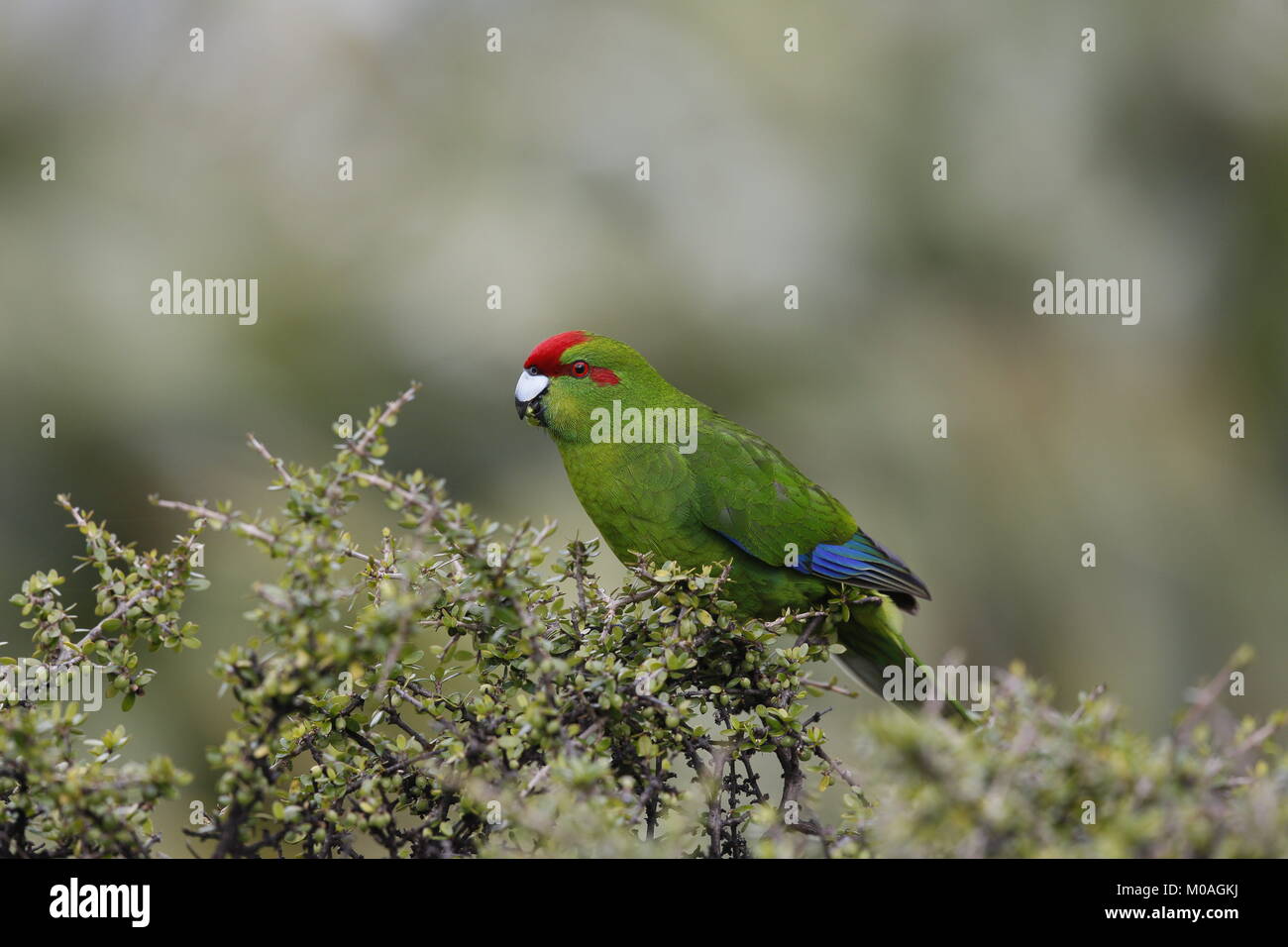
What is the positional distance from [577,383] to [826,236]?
9.82 feet

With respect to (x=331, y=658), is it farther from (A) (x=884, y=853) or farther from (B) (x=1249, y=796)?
(B) (x=1249, y=796)

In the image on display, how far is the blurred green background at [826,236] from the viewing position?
5.22 meters

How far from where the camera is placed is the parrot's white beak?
300cm

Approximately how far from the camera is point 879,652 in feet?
9.80

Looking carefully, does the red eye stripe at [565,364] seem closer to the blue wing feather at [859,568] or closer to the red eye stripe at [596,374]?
the red eye stripe at [596,374]

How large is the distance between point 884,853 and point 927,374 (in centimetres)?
461

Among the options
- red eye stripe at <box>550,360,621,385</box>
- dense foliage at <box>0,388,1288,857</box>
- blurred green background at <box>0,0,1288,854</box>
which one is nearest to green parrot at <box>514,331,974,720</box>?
red eye stripe at <box>550,360,621,385</box>

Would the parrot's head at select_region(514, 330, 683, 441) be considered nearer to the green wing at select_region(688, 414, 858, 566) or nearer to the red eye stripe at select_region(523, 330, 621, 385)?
the red eye stripe at select_region(523, 330, 621, 385)

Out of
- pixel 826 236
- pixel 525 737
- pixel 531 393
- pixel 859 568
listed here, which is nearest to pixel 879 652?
pixel 859 568

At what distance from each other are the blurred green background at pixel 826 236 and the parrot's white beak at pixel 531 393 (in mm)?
2114

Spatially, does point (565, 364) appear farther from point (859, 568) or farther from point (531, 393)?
point (859, 568)

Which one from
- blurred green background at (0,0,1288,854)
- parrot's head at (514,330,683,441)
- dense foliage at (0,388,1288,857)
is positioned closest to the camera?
dense foliage at (0,388,1288,857)
